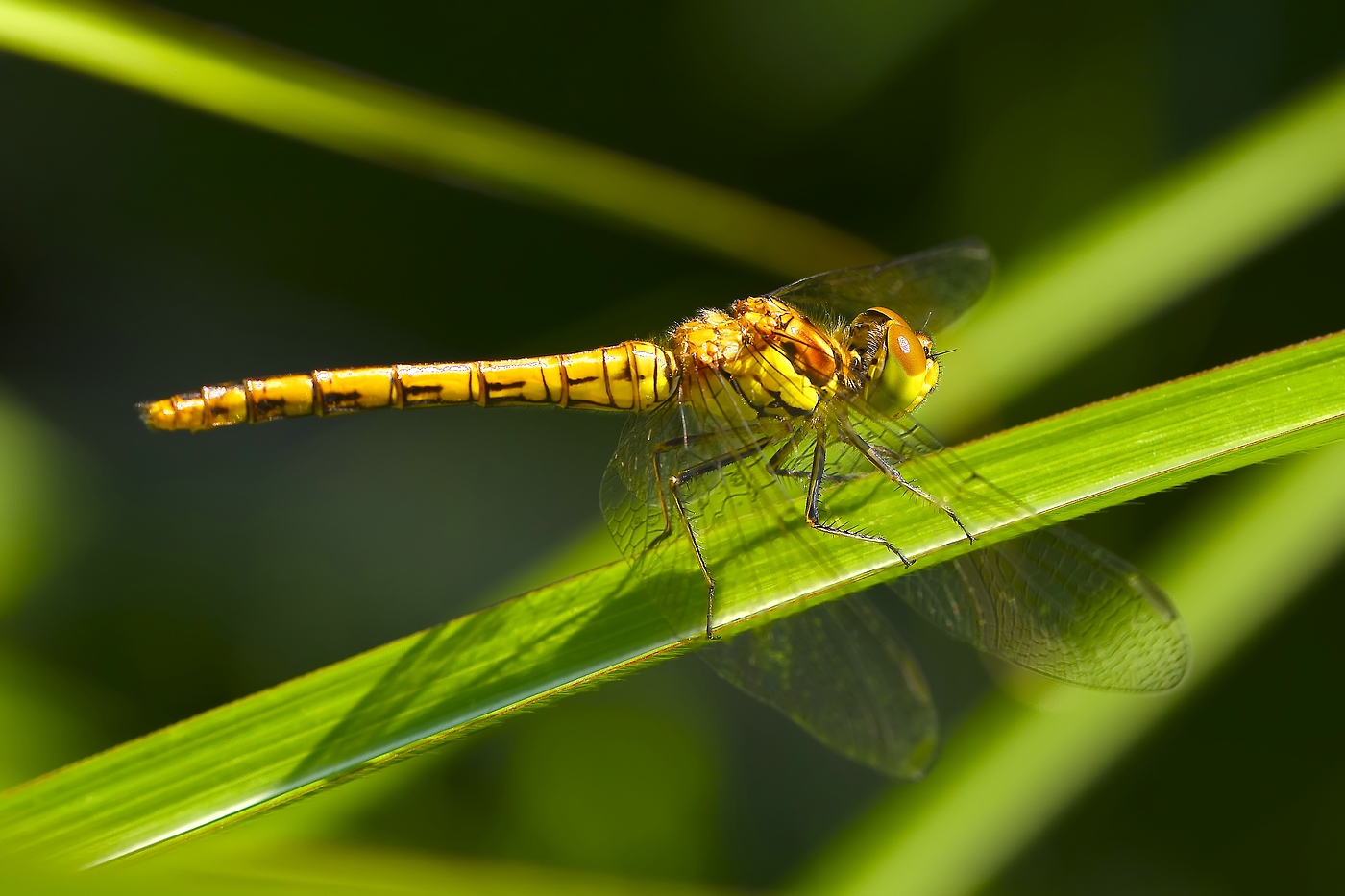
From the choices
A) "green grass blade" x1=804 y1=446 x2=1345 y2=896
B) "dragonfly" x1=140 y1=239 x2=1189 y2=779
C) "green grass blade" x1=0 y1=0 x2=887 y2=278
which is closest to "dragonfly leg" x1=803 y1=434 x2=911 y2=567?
"dragonfly" x1=140 y1=239 x2=1189 y2=779

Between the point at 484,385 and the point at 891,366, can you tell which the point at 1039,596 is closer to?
the point at 891,366

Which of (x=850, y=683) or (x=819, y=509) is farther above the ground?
Result: (x=819, y=509)

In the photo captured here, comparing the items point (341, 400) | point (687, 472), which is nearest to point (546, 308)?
point (341, 400)

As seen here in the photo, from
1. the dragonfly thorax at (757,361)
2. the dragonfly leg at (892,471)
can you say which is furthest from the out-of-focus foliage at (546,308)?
the dragonfly leg at (892,471)

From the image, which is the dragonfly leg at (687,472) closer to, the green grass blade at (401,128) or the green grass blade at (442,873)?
the green grass blade at (442,873)

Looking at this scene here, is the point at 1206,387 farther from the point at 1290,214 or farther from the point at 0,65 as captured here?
the point at 0,65
